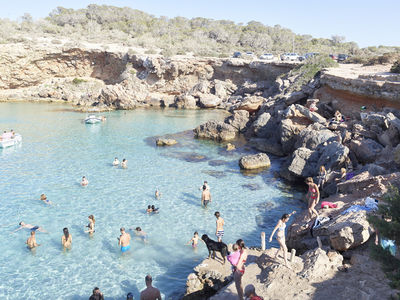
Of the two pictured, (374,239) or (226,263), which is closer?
(374,239)

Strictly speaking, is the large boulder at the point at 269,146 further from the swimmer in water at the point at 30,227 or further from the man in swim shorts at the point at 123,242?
the swimmer in water at the point at 30,227

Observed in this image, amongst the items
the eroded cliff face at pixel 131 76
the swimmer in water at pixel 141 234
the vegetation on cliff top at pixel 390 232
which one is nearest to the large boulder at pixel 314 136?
the swimmer in water at pixel 141 234

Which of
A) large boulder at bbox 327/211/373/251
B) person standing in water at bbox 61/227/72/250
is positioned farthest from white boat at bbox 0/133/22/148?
large boulder at bbox 327/211/373/251

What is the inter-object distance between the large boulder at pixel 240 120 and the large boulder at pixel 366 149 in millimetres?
13900

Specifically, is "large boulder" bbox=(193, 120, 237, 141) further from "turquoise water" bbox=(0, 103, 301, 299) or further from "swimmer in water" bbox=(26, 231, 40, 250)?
"swimmer in water" bbox=(26, 231, 40, 250)

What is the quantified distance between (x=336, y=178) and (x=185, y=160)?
9.79 meters

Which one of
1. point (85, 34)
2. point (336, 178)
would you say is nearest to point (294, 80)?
point (336, 178)

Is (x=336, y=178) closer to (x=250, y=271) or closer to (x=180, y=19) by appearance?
(x=250, y=271)

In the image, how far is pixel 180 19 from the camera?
308 feet

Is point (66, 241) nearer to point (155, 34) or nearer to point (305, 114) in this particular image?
point (305, 114)

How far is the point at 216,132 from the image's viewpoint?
2719 centimetres

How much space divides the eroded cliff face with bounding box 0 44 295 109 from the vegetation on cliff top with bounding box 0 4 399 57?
482 centimetres

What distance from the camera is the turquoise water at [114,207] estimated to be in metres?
9.55

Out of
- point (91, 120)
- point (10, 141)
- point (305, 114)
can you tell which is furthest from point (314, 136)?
point (91, 120)
